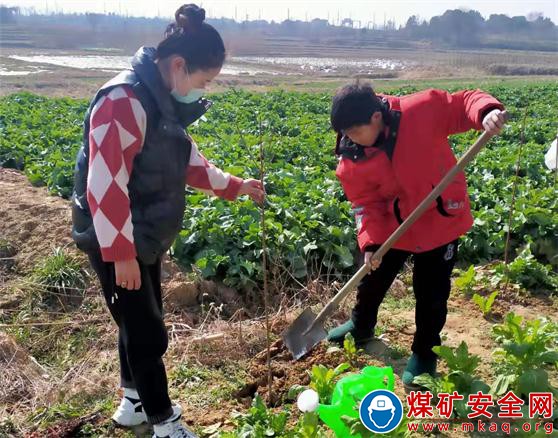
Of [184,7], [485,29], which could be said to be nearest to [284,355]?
[184,7]

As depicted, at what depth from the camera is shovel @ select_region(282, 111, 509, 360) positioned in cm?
266

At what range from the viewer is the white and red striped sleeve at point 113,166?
7.15 ft

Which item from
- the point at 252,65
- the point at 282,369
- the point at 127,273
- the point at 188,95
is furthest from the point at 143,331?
the point at 252,65

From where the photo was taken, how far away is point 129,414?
9.48ft

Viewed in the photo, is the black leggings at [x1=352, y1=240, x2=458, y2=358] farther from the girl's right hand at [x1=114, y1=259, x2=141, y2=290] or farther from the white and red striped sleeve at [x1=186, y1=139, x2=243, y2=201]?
the girl's right hand at [x1=114, y1=259, x2=141, y2=290]

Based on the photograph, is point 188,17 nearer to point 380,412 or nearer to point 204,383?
point 380,412

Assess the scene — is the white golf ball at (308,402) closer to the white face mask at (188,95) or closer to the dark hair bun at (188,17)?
the white face mask at (188,95)

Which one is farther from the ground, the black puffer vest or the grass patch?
the black puffer vest

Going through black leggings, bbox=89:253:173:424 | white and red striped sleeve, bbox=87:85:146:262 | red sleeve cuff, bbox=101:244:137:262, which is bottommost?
black leggings, bbox=89:253:173:424

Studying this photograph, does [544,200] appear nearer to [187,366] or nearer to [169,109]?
[187,366]

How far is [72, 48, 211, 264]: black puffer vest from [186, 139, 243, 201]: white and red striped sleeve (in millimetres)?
368

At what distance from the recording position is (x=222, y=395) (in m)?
3.18

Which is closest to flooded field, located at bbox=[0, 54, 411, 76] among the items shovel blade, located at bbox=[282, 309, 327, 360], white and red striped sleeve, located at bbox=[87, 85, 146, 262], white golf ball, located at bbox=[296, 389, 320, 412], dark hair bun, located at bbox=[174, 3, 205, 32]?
shovel blade, located at bbox=[282, 309, 327, 360]

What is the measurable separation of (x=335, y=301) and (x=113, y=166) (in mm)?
1510
